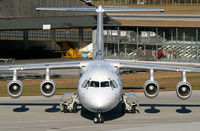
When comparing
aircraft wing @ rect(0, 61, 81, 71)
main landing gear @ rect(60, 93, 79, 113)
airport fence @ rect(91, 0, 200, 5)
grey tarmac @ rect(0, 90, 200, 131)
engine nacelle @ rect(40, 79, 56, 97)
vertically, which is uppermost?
airport fence @ rect(91, 0, 200, 5)

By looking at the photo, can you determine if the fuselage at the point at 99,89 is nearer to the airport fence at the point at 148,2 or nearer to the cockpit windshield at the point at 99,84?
the cockpit windshield at the point at 99,84

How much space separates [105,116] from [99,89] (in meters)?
4.74

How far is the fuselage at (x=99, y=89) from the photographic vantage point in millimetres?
26094

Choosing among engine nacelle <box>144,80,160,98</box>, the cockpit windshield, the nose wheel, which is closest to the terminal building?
engine nacelle <box>144,80,160,98</box>

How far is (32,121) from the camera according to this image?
30.0m

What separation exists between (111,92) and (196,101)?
14053 mm

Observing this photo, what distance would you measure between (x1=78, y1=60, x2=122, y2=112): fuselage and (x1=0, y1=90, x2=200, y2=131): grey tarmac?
177 centimetres

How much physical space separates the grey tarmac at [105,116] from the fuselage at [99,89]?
1.77 meters

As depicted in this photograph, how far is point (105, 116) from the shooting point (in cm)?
3078

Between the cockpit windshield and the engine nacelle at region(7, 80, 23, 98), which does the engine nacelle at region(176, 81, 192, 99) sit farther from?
the engine nacelle at region(7, 80, 23, 98)

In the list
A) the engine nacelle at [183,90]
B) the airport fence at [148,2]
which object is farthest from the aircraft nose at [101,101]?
the airport fence at [148,2]

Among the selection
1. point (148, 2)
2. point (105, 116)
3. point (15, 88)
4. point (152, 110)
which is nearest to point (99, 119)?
point (105, 116)

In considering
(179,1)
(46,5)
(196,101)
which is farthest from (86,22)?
(196,101)

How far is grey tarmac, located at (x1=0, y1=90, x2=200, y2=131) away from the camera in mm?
27719
